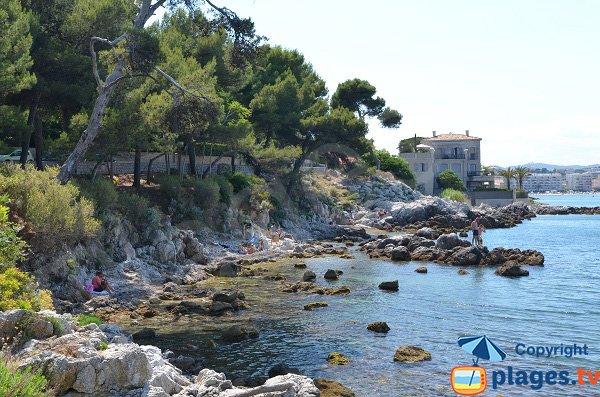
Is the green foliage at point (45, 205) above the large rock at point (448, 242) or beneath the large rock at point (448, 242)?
above

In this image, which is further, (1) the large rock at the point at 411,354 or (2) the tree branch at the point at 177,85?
(2) the tree branch at the point at 177,85

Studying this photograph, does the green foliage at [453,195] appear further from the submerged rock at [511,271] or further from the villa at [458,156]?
the submerged rock at [511,271]

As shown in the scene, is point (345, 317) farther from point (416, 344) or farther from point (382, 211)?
point (382, 211)

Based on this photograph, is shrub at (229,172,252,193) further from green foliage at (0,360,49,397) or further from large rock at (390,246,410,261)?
green foliage at (0,360,49,397)

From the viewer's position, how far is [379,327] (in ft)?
67.9

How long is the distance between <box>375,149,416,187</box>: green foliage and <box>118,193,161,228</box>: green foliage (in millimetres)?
57800

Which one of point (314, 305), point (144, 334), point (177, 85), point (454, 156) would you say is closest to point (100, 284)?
point (144, 334)

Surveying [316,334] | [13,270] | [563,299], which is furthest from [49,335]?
[563,299]

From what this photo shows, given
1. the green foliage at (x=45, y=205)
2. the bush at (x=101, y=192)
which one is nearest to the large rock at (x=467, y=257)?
the bush at (x=101, y=192)

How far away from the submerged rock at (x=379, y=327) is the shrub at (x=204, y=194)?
74.0 feet

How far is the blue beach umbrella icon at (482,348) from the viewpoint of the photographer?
52.0 feet
